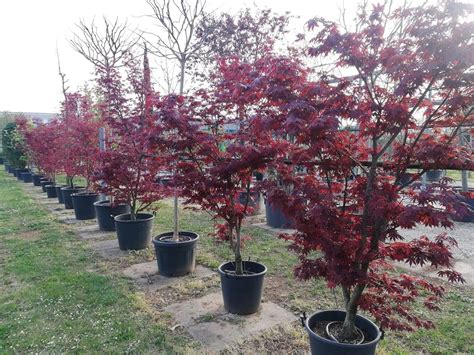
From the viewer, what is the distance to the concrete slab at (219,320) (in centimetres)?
283

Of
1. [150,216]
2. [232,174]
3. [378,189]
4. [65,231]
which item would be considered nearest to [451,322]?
[378,189]

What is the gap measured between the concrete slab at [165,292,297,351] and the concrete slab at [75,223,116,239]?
10.1 feet

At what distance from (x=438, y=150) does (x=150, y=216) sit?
4.47 meters

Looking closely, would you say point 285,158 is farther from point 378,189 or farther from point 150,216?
point 150,216

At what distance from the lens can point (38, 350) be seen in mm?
2707

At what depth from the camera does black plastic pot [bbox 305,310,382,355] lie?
6.82 feet

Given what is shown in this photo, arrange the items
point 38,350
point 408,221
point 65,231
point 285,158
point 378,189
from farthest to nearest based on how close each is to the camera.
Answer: point 65,231 < point 285,158 < point 38,350 < point 378,189 < point 408,221

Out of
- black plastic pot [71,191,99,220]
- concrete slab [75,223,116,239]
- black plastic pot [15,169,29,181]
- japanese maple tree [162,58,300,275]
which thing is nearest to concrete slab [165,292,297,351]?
japanese maple tree [162,58,300,275]

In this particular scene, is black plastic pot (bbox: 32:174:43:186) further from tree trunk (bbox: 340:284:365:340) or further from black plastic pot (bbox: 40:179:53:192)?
tree trunk (bbox: 340:284:365:340)

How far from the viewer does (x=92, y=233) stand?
20.6 ft

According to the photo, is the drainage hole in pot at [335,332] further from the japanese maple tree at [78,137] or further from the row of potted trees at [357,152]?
the japanese maple tree at [78,137]

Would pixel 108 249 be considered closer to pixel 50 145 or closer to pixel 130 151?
pixel 130 151

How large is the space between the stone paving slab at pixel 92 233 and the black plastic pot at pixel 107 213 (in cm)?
12

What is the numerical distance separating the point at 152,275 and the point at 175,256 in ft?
1.29
